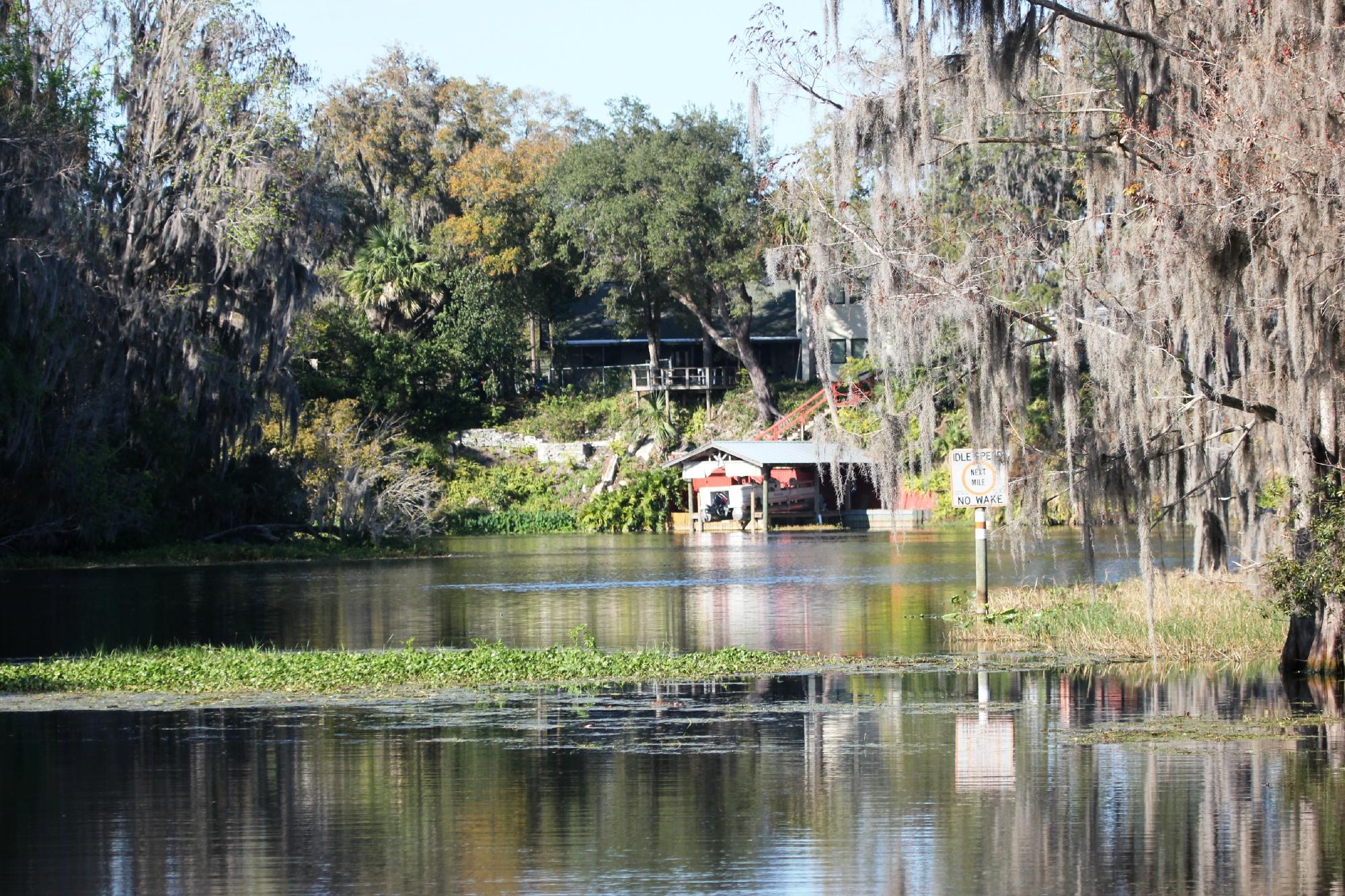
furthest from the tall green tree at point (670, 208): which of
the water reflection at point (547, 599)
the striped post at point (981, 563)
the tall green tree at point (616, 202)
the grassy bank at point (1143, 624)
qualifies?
the grassy bank at point (1143, 624)

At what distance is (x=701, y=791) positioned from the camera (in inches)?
408

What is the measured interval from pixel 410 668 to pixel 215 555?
29.9 metres

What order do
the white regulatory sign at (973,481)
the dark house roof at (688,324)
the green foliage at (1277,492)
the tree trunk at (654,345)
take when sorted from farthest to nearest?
the dark house roof at (688,324), the tree trunk at (654,345), the white regulatory sign at (973,481), the green foliage at (1277,492)

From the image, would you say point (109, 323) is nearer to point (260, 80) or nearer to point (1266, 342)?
point (260, 80)

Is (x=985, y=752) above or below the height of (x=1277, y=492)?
below

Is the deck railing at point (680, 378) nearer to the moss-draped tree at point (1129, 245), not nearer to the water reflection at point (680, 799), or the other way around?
the moss-draped tree at point (1129, 245)

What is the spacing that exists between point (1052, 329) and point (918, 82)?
303 cm

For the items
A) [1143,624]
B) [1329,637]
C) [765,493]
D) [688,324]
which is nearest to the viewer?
[1329,637]

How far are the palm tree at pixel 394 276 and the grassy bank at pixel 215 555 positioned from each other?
25.1 meters

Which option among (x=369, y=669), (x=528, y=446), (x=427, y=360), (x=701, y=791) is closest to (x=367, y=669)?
(x=369, y=669)

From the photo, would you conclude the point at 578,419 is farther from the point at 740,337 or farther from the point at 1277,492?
the point at 1277,492

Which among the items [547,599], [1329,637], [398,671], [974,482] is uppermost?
[974,482]

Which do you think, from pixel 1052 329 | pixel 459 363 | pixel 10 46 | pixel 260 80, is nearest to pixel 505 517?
pixel 459 363

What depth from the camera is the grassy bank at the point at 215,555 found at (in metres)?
41.8
